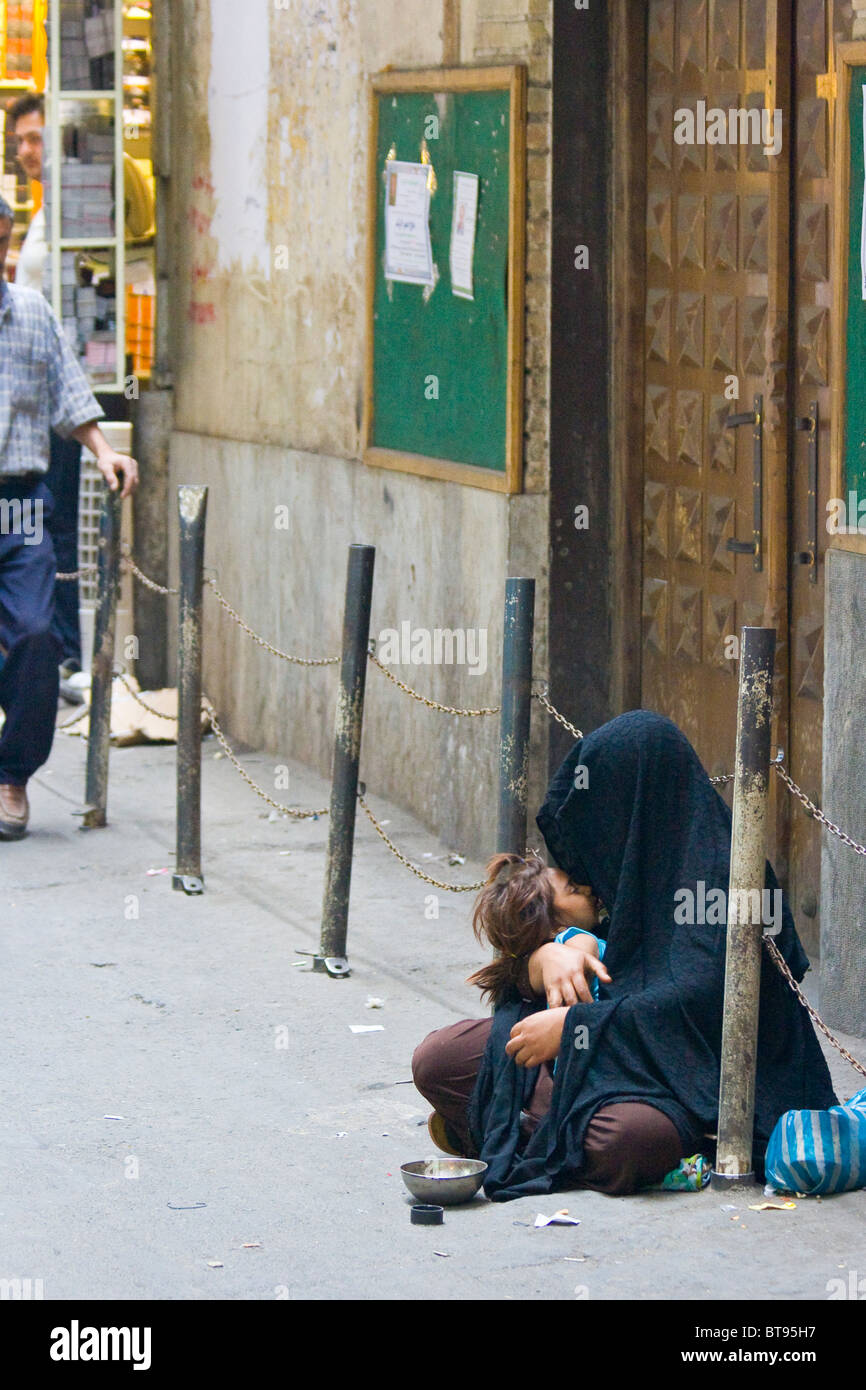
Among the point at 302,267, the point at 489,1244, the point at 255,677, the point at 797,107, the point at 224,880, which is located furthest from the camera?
the point at 255,677

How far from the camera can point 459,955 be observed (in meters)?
7.15

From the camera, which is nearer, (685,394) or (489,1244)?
(489,1244)

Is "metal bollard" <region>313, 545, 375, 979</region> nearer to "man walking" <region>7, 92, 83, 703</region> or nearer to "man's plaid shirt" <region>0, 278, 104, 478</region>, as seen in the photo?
"man's plaid shirt" <region>0, 278, 104, 478</region>

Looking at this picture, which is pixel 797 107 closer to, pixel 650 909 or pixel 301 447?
pixel 650 909

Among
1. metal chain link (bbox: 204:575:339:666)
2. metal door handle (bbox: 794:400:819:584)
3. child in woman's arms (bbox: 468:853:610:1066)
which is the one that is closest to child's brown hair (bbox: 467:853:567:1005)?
child in woman's arms (bbox: 468:853:610:1066)

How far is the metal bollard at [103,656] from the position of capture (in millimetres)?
8797

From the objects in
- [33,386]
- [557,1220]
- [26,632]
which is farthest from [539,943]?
[33,386]

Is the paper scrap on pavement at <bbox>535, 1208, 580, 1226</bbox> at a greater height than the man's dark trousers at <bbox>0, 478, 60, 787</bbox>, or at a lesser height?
lesser

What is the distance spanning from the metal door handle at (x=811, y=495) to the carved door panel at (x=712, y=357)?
92mm

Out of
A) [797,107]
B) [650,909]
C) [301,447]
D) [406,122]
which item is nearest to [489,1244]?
[650,909]

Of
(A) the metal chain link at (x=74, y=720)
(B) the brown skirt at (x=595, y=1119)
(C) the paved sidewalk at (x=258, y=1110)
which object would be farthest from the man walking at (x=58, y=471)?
(B) the brown skirt at (x=595, y=1119)

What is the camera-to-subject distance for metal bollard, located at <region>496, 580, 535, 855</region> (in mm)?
6188

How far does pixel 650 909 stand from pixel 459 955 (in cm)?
237

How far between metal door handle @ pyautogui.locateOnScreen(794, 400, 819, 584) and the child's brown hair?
2.01 m
